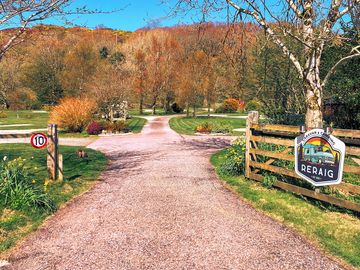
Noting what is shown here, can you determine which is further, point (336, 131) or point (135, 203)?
point (135, 203)

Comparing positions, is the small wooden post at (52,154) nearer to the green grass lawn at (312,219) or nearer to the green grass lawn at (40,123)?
the green grass lawn at (312,219)

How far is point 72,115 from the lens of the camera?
69.4 feet

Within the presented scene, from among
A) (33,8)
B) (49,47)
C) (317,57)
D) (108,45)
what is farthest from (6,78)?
(317,57)

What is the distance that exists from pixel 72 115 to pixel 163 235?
18168 mm

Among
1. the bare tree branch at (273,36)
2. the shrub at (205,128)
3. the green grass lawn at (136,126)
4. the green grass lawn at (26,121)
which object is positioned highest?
the bare tree branch at (273,36)

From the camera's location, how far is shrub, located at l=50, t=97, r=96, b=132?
2109cm

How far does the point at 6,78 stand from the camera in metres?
47.7

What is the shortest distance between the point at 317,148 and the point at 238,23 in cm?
467

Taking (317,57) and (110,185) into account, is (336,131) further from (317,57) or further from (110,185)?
(110,185)

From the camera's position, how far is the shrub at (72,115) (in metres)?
21.1

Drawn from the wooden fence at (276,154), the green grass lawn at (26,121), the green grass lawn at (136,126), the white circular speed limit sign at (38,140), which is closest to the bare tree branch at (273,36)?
the wooden fence at (276,154)

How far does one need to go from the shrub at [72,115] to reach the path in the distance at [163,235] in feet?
47.9

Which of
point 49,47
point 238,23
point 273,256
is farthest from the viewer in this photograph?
point 49,47

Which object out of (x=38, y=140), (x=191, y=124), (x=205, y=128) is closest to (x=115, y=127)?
(x=205, y=128)
